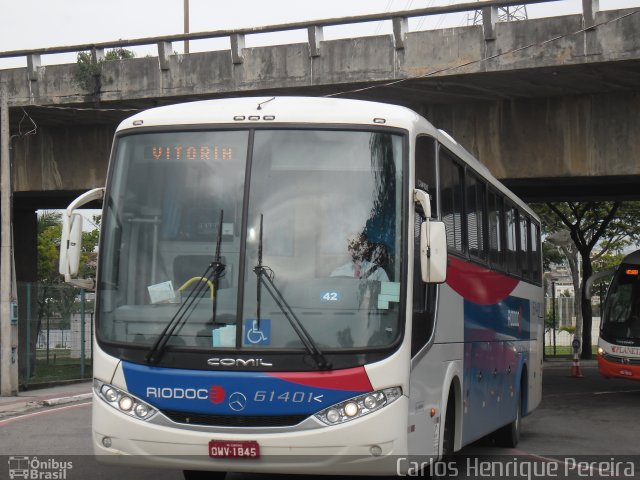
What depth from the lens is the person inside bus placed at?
811 centimetres

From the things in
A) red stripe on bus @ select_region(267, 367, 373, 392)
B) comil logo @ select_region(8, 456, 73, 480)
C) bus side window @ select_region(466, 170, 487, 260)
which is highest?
bus side window @ select_region(466, 170, 487, 260)

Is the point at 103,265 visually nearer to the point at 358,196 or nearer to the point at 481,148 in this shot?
the point at 358,196

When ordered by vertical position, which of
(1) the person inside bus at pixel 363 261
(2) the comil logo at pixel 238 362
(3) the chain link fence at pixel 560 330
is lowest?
(3) the chain link fence at pixel 560 330

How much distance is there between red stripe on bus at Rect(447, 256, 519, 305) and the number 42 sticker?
2.04 metres

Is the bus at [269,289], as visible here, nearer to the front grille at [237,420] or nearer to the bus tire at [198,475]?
the front grille at [237,420]

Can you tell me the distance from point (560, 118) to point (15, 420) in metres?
11.0

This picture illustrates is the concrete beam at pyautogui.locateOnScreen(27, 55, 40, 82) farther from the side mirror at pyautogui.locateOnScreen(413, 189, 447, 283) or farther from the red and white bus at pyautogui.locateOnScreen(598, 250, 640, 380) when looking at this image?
the side mirror at pyautogui.locateOnScreen(413, 189, 447, 283)

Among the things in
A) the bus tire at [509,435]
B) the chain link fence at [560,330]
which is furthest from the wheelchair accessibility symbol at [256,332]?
the chain link fence at [560,330]

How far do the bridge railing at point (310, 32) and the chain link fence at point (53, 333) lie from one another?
5.31 m

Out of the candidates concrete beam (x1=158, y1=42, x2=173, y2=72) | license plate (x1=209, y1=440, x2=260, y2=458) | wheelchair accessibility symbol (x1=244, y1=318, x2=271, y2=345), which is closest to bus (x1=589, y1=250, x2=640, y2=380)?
concrete beam (x1=158, y1=42, x2=173, y2=72)

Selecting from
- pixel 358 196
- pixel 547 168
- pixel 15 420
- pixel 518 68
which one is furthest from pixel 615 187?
pixel 358 196

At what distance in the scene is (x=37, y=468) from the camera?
35.9 feet

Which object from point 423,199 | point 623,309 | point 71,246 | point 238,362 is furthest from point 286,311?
point 623,309

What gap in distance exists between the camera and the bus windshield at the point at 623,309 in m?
23.9
